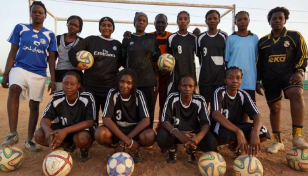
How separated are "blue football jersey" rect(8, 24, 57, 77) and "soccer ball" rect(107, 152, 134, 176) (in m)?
2.14

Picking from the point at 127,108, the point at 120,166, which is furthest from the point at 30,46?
the point at 120,166

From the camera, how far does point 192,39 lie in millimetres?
3916

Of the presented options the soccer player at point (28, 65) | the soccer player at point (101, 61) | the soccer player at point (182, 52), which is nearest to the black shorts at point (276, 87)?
the soccer player at point (182, 52)

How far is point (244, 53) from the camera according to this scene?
11.7ft

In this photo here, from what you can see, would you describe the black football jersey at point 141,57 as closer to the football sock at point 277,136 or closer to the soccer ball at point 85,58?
the soccer ball at point 85,58

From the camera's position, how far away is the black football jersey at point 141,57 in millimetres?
3619

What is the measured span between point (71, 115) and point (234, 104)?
7.98 feet

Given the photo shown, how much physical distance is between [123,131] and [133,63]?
3.85 ft

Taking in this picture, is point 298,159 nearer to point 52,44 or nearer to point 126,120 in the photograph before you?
point 126,120

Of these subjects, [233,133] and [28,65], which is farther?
[28,65]

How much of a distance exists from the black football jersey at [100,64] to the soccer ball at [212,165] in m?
1.95

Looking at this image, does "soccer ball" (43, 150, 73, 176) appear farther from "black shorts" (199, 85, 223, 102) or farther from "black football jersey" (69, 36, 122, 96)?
"black shorts" (199, 85, 223, 102)

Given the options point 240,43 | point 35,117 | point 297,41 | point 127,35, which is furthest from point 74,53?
point 297,41

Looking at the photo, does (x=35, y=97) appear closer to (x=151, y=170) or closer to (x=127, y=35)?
(x=127, y=35)
